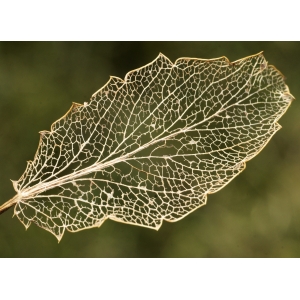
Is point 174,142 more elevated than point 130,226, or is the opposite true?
point 174,142

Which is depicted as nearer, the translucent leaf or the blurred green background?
the translucent leaf

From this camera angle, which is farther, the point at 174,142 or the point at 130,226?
the point at 130,226

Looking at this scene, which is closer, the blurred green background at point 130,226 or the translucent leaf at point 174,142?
the translucent leaf at point 174,142

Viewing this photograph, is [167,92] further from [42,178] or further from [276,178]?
[276,178]
